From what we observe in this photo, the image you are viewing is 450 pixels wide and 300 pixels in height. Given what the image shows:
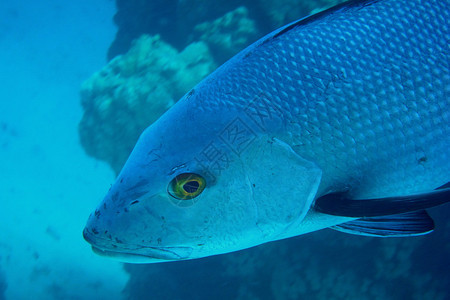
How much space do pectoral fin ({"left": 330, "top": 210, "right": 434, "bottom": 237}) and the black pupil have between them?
2.73 ft

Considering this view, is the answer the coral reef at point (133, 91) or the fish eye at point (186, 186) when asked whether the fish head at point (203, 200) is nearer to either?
the fish eye at point (186, 186)

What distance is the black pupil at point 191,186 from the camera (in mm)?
→ 1162

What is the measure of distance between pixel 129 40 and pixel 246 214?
1221 centimetres

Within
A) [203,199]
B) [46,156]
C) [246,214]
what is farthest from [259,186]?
[46,156]

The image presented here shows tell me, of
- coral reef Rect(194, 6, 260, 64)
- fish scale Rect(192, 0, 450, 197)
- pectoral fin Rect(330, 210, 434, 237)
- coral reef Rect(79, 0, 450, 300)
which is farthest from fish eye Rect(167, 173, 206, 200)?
coral reef Rect(194, 6, 260, 64)

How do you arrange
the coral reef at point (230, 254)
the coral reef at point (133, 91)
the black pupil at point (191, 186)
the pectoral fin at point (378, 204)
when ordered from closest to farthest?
the pectoral fin at point (378, 204)
the black pupil at point (191, 186)
the coral reef at point (230, 254)
the coral reef at point (133, 91)

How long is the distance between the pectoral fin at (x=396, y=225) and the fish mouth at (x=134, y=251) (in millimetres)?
866

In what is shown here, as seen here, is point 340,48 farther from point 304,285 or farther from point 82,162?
point 82,162

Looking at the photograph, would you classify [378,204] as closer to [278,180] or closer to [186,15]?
[278,180]

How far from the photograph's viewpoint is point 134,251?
1188 millimetres

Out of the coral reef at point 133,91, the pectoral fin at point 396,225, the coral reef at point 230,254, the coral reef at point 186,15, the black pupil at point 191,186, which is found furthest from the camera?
the coral reef at point 133,91

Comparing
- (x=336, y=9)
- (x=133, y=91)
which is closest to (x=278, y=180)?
(x=336, y=9)

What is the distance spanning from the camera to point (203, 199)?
3.84ft

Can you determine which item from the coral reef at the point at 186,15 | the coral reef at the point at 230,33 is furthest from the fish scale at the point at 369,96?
the coral reef at the point at 230,33
